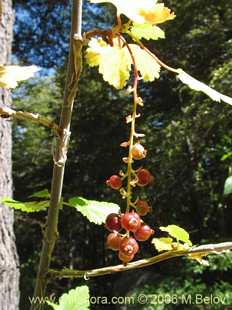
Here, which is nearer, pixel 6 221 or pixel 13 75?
pixel 13 75

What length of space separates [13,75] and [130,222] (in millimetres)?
148

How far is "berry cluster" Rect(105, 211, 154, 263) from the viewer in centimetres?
38

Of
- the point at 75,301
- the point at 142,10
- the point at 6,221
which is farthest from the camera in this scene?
the point at 6,221

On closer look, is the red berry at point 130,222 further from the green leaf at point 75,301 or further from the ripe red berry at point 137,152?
the green leaf at point 75,301

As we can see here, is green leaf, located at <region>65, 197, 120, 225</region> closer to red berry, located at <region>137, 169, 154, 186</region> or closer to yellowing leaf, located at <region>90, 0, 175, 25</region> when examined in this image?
red berry, located at <region>137, 169, 154, 186</region>

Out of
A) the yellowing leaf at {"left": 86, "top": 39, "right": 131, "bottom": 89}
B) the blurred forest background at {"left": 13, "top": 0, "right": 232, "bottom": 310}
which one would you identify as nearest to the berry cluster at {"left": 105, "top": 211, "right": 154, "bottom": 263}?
the yellowing leaf at {"left": 86, "top": 39, "right": 131, "bottom": 89}

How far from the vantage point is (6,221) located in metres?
1.57

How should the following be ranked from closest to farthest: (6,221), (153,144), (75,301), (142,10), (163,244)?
(142,10), (163,244), (75,301), (6,221), (153,144)

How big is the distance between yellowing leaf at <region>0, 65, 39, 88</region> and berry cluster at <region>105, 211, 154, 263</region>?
0.14 m

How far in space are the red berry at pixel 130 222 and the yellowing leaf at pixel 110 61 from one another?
0.34 ft

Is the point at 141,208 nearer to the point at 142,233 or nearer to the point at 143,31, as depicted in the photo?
the point at 142,233

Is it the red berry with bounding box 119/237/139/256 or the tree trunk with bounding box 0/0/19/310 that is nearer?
the red berry with bounding box 119/237/139/256

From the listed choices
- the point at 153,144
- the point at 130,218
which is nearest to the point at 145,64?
the point at 130,218

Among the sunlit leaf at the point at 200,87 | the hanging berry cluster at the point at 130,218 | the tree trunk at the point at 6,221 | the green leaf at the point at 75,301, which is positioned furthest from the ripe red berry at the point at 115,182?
the tree trunk at the point at 6,221
